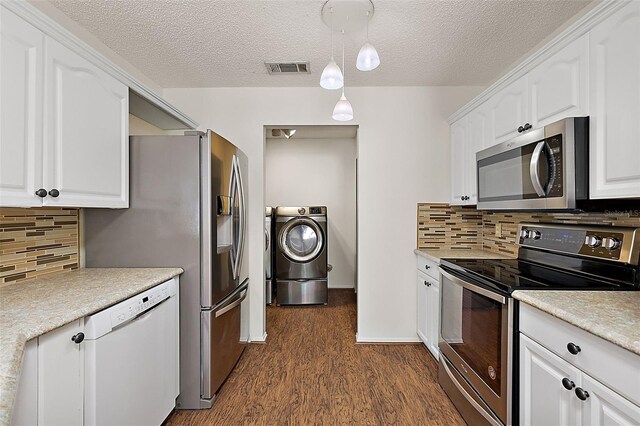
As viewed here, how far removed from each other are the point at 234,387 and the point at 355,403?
2.81 feet

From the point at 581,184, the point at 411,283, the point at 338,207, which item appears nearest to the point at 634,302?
the point at 581,184

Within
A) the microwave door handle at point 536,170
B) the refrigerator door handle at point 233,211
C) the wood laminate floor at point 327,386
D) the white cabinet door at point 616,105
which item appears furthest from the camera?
the refrigerator door handle at point 233,211

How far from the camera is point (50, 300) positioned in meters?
1.28

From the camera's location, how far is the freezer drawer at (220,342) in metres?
1.97

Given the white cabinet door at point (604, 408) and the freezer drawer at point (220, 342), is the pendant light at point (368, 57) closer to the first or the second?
the white cabinet door at point (604, 408)

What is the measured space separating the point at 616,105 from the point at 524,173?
560mm

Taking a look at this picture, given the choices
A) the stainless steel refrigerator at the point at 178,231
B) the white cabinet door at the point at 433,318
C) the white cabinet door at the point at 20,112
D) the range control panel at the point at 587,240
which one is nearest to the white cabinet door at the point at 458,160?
the range control panel at the point at 587,240

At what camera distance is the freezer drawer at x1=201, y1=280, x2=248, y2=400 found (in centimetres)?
197

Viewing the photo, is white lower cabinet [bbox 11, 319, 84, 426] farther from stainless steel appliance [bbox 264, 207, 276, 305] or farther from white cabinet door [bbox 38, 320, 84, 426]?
stainless steel appliance [bbox 264, 207, 276, 305]

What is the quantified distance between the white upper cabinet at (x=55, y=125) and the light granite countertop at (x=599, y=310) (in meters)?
2.05

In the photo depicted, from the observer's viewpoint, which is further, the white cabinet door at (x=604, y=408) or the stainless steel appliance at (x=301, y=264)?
the stainless steel appliance at (x=301, y=264)

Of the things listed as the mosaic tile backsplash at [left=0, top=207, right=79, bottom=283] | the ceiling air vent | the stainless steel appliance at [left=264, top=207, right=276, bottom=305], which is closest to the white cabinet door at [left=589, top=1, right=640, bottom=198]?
the ceiling air vent

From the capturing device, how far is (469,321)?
178 cm

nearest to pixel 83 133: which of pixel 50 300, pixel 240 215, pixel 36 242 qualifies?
pixel 36 242
